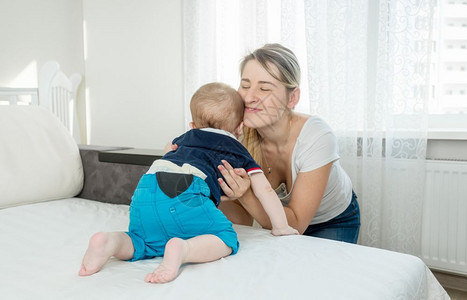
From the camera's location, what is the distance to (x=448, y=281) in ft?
6.67

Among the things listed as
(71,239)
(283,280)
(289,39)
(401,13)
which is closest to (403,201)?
(401,13)

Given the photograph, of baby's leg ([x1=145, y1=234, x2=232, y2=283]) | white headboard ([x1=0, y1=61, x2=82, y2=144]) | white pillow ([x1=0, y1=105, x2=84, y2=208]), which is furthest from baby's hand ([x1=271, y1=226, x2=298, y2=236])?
white headboard ([x1=0, y1=61, x2=82, y2=144])

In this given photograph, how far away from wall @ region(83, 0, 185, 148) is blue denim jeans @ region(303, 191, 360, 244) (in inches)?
66.3

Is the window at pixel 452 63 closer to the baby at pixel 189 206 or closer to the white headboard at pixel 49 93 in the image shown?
the baby at pixel 189 206

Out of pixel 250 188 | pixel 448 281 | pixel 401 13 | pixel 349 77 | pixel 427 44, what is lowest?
pixel 448 281

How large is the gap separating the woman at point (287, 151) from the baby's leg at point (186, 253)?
0.67 feet

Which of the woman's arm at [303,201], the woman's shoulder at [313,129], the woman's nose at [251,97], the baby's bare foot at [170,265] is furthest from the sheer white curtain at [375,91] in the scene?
the baby's bare foot at [170,265]

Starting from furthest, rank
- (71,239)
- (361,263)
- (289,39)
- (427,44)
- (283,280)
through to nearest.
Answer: (289,39) → (427,44) → (71,239) → (361,263) → (283,280)

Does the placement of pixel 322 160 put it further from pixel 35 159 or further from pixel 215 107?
pixel 35 159

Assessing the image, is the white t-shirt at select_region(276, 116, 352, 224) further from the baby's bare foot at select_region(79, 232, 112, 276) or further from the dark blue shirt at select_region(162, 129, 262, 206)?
the baby's bare foot at select_region(79, 232, 112, 276)

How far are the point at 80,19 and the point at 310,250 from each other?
3.34 m

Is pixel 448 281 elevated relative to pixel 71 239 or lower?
lower

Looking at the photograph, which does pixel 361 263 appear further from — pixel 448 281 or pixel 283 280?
pixel 448 281

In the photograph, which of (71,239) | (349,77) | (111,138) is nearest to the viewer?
(71,239)
